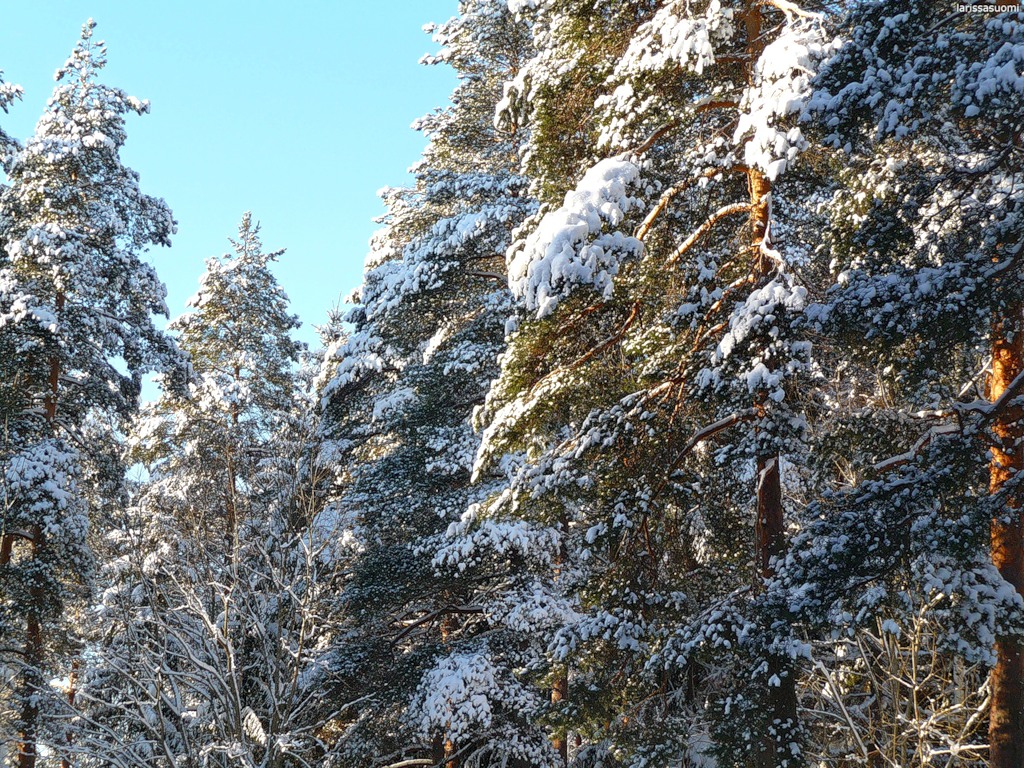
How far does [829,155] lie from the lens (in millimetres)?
9047

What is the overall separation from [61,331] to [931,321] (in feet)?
42.4

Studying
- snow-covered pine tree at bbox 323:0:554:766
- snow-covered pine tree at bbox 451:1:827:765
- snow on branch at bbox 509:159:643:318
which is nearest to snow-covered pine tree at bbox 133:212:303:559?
snow-covered pine tree at bbox 323:0:554:766

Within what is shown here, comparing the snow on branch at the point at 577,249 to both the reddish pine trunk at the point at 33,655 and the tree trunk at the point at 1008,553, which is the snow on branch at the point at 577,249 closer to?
the tree trunk at the point at 1008,553

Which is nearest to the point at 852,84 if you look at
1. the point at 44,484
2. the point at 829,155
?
the point at 829,155

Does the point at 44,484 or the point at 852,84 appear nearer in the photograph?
the point at 852,84

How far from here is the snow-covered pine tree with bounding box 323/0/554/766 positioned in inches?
513

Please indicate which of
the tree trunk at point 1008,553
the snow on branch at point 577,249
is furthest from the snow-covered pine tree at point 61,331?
the tree trunk at point 1008,553

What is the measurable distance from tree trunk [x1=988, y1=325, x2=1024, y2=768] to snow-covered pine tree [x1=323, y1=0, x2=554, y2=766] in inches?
266

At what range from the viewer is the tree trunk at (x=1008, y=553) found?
23.9 ft

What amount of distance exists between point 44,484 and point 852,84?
1243 cm

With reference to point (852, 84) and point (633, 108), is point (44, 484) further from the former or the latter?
point (852, 84)

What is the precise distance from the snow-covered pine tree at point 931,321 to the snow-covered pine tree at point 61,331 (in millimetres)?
11616

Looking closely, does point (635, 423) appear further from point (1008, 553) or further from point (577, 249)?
point (1008, 553)

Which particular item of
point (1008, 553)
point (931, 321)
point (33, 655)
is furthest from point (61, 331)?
point (1008, 553)
